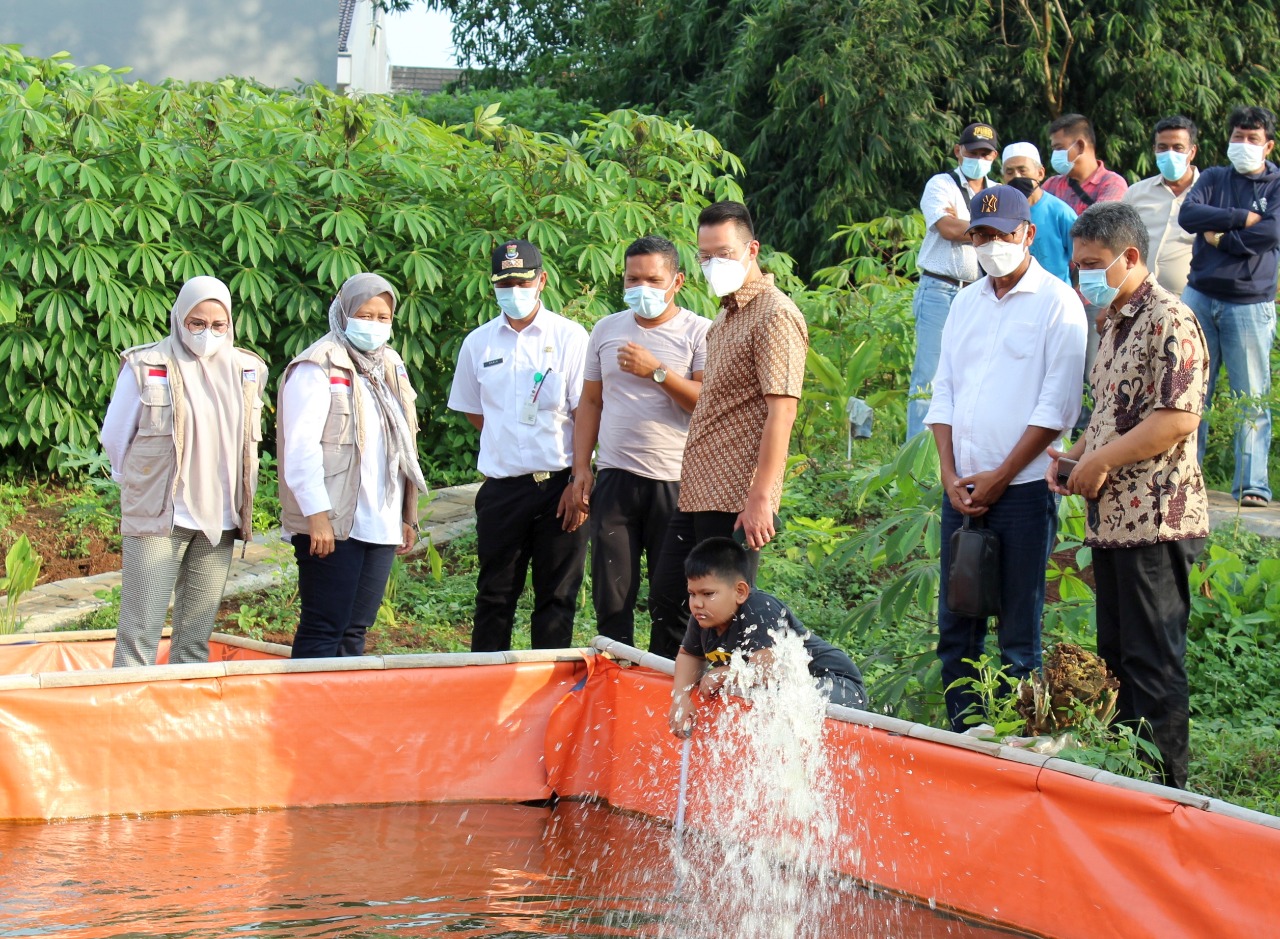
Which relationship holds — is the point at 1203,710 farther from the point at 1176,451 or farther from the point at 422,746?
the point at 422,746

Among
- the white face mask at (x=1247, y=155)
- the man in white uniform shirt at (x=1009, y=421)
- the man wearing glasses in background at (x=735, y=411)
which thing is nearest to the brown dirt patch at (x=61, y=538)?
the man wearing glasses in background at (x=735, y=411)

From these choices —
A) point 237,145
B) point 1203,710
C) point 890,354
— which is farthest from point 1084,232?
point 237,145

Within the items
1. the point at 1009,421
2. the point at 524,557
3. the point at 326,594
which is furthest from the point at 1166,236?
the point at 326,594

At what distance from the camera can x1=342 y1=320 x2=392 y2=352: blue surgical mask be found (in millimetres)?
5359

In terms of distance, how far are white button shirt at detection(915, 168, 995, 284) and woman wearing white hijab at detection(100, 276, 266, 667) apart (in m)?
3.51

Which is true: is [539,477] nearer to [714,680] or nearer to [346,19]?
[714,680]

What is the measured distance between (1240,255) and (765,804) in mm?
3791

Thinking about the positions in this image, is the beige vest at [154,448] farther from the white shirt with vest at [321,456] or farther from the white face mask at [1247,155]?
the white face mask at [1247,155]

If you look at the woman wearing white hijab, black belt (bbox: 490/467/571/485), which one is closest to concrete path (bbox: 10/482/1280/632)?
black belt (bbox: 490/467/571/485)

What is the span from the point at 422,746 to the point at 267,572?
3167 millimetres

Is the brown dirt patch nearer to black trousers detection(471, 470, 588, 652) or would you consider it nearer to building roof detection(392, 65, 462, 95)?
black trousers detection(471, 470, 588, 652)

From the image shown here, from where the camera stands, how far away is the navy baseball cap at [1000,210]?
15.3ft

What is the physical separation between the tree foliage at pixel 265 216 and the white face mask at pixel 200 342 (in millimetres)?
3299

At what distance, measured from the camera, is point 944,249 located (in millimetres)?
7109
